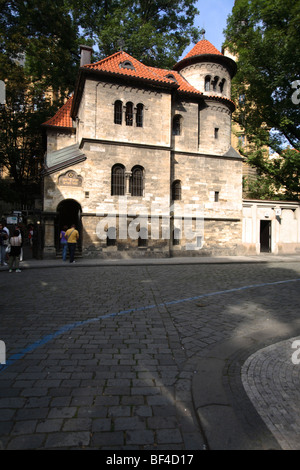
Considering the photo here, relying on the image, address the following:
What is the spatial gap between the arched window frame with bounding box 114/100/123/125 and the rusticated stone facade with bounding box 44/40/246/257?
7 centimetres

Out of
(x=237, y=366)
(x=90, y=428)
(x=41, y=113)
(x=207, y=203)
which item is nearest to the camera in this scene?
(x=90, y=428)

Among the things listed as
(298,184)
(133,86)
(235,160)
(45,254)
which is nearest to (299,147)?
(298,184)

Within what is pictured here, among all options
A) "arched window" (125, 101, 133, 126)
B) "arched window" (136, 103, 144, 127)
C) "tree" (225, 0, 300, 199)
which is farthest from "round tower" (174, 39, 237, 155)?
"arched window" (125, 101, 133, 126)

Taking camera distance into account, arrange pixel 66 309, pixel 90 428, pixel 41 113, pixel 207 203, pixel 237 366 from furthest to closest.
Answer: pixel 41 113 < pixel 207 203 < pixel 66 309 < pixel 237 366 < pixel 90 428

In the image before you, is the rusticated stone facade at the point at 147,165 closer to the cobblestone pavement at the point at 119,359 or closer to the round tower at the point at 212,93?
the round tower at the point at 212,93

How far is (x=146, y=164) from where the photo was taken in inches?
722

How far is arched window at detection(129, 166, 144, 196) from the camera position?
18.3 meters

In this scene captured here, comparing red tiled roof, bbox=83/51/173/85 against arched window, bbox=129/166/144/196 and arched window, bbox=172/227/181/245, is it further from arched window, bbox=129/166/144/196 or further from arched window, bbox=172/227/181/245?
arched window, bbox=172/227/181/245

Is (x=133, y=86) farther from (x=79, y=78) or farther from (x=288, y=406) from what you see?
(x=288, y=406)

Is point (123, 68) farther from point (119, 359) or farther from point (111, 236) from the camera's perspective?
point (119, 359)

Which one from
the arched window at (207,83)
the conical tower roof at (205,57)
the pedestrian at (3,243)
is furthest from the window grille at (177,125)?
the pedestrian at (3,243)

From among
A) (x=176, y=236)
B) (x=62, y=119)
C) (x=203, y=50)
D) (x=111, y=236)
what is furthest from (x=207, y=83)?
(x=111, y=236)

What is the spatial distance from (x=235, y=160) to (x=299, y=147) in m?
4.97

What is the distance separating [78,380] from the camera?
2.97 meters
